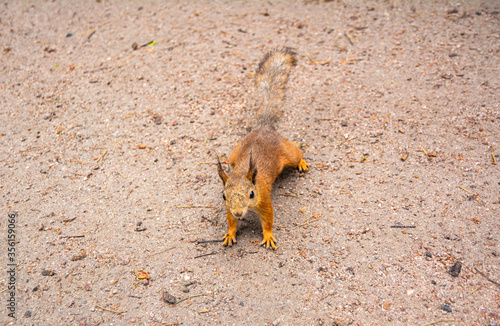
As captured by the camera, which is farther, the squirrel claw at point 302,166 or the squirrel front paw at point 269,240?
the squirrel claw at point 302,166

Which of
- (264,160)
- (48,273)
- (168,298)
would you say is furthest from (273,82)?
(48,273)

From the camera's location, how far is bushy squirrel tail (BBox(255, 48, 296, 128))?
373cm

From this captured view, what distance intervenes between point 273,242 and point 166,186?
1.27 m

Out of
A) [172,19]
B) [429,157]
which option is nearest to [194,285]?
[429,157]

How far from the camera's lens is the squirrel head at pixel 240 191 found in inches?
98.4

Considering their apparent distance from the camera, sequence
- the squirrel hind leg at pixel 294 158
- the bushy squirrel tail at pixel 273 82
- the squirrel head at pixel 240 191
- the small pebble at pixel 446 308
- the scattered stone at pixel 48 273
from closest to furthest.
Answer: the small pebble at pixel 446 308 < the squirrel head at pixel 240 191 < the scattered stone at pixel 48 273 < the squirrel hind leg at pixel 294 158 < the bushy squirrel tail at pixel 273 82

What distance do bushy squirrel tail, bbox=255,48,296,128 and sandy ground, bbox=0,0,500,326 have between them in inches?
12.9

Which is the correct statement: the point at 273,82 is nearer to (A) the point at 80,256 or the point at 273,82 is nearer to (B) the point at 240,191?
(B) the point at 240,191

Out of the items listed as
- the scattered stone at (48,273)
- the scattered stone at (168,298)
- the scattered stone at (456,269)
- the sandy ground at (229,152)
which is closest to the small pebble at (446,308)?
the sandy ground at (229,152)

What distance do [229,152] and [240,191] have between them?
127cm

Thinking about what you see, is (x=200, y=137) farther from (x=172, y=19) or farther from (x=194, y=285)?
(x=172, y=19)

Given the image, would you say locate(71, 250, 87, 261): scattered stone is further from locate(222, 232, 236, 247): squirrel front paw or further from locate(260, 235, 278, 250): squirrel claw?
locate(260, 235, 278, 250): squirrel claw

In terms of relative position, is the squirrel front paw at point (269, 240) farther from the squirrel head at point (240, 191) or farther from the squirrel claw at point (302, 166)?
the squirrel claw at point (302, 166)

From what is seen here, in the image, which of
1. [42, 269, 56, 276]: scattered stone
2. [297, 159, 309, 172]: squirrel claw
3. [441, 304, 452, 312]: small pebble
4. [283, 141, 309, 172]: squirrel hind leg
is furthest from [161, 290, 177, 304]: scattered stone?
[441, 304, 452, 312]: small pebble
